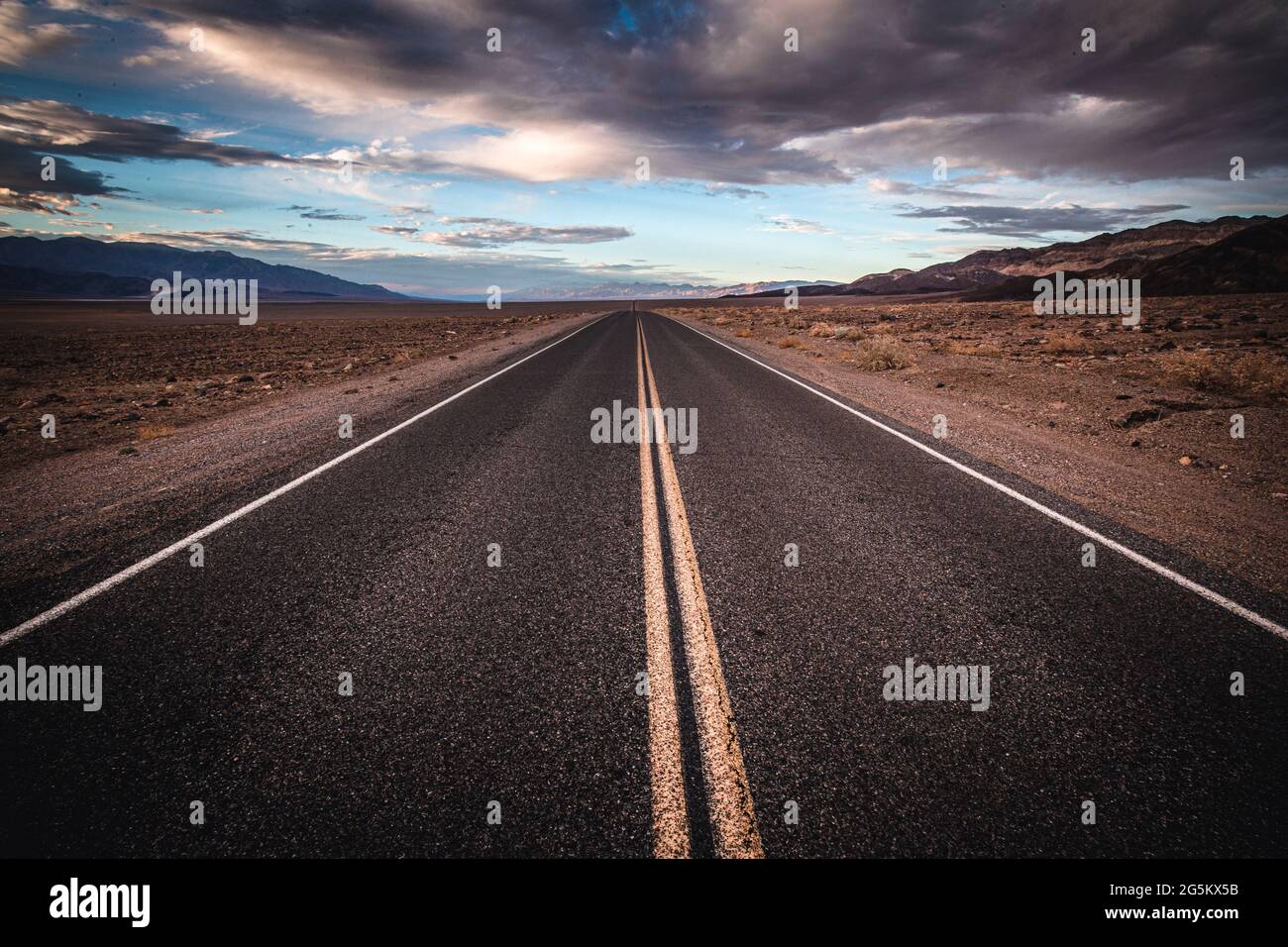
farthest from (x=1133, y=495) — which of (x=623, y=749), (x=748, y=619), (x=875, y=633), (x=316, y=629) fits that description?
(x=316, y=629)

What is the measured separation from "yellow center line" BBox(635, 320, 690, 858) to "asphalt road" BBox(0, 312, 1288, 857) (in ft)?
0.04

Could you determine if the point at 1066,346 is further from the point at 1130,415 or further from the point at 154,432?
the point at 154,432

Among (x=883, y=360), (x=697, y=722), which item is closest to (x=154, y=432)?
(x=697, y=722)

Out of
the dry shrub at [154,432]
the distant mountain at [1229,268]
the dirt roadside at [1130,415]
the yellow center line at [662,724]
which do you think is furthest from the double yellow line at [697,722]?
the distant mountain at [1229,268]

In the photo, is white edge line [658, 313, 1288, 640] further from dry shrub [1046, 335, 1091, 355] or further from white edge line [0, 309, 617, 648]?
dry shrub [1046, 335, 1091, 355]

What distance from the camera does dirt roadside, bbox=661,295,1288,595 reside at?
573cm

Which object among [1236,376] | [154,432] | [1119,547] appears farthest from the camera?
[1236,376]

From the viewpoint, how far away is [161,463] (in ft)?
24.7

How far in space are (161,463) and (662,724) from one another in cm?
802

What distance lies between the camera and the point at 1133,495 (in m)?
6.34

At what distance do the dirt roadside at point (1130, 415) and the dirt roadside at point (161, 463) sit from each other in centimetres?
904

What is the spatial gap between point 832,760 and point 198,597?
410 cm

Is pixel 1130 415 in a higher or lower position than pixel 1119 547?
higher
